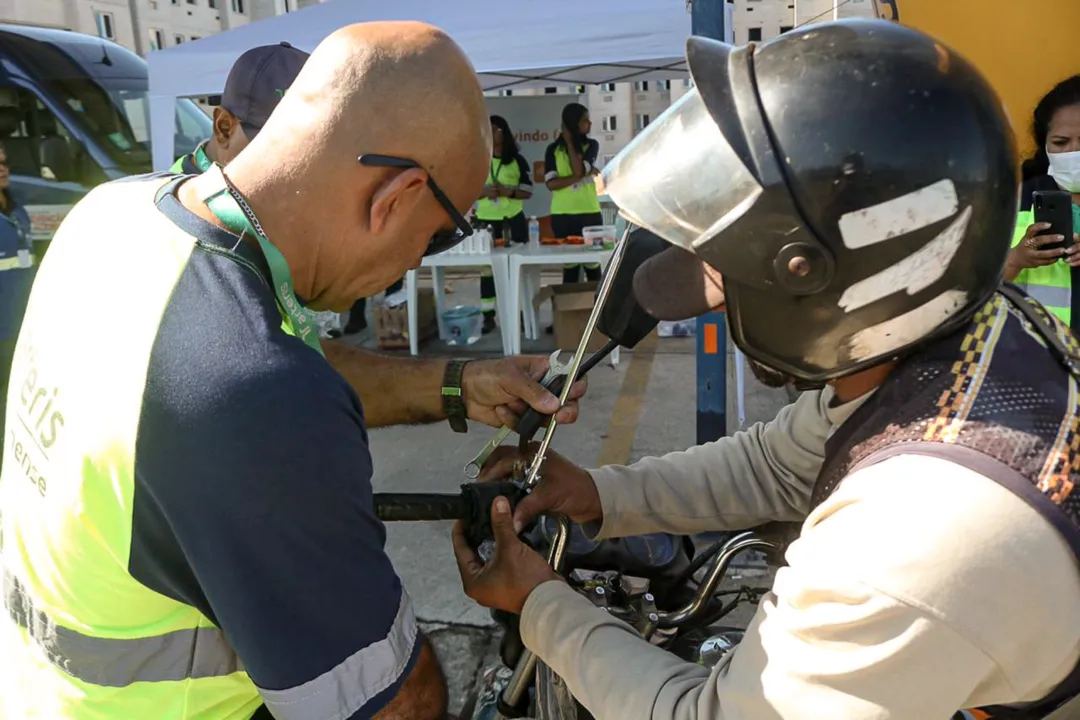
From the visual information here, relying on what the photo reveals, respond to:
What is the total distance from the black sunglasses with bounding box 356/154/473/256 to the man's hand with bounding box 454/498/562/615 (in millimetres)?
508

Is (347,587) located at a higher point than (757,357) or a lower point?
lower

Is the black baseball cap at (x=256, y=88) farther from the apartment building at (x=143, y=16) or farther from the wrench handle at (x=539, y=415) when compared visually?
the apartment building at (x=143, y=16)

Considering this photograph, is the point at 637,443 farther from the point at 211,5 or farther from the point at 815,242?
the point at 211,5

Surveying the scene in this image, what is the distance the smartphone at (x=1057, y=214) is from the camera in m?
3.04

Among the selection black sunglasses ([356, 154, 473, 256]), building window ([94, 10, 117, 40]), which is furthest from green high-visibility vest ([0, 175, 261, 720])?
building window ([94, 10, 117, 40])

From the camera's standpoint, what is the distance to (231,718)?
1.23m

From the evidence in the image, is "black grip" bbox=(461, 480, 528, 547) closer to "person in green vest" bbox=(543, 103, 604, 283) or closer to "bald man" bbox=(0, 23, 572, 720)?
"bald man" bbox=(0, 23, 572, 720)

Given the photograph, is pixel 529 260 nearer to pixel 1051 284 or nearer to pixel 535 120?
pixel 1051 284

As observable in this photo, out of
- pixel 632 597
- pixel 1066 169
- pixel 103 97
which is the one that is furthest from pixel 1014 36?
pixel 103 97

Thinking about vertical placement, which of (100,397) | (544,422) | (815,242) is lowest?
(544,422)

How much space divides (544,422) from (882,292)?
2.65 ft

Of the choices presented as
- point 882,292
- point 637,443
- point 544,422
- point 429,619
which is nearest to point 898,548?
point 882,292

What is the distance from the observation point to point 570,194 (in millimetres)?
8555

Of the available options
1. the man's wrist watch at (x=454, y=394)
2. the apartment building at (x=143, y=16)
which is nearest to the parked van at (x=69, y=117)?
the man's wrist watch at (x=454, y=394)
